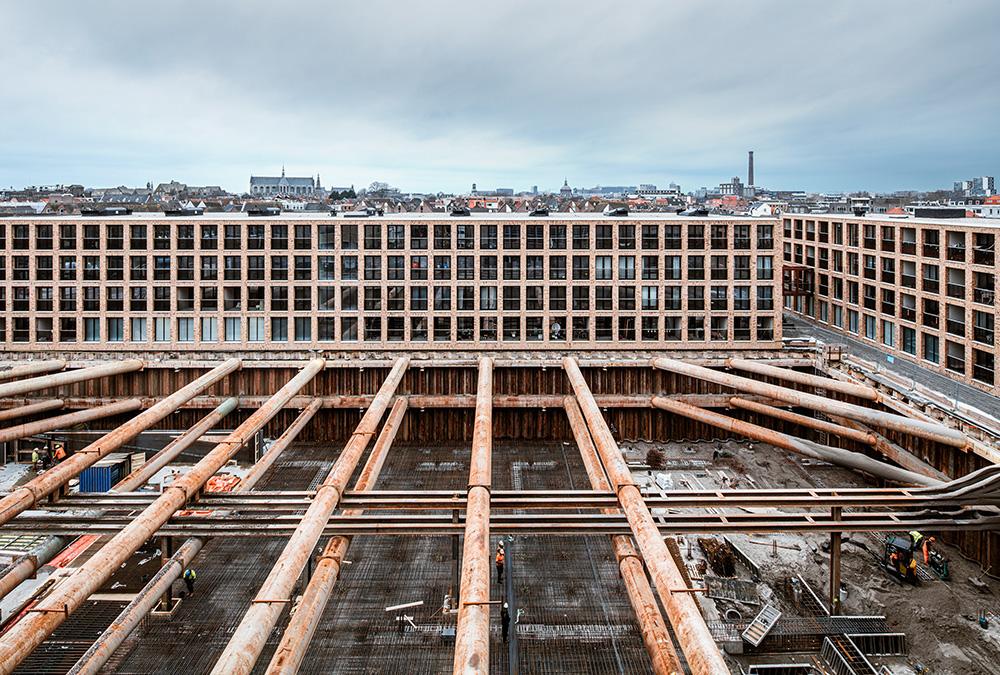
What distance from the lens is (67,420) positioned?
44.8 meters

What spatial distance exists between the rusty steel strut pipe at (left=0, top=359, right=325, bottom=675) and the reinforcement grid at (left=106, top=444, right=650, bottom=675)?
416 centimetres

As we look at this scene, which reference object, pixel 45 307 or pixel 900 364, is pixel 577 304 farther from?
pixel 45 307

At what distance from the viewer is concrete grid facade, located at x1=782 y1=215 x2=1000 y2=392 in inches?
1813

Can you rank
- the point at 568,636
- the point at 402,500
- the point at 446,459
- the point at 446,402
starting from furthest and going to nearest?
the point at 446,402
the point at 446,459
the point at 402,500
the point at 568,636

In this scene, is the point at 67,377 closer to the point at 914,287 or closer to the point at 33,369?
the point at 33,369

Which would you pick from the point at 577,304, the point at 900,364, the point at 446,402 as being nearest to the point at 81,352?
the point at 446,402

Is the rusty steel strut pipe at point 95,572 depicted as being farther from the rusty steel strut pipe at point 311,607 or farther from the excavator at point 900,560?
the excavator at point 900,560

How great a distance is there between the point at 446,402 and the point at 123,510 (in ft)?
80.8

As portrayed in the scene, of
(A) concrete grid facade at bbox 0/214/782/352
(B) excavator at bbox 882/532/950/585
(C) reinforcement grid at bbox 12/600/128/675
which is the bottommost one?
(C) reinforcement grid at bbox 12/600/128/675

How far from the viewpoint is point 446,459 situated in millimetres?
45250

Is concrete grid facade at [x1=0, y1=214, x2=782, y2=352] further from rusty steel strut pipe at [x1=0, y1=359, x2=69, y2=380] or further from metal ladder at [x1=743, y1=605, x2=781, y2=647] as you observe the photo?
metal ladder at [x1=743, y1=605, x2=781, y2=647]

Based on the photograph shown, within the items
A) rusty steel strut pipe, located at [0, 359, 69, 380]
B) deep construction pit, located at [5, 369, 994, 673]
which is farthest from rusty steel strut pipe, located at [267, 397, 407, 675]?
rusty steel strut pipe, located at [0, 359, 69, 380]

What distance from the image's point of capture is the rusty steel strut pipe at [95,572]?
60.8 feet

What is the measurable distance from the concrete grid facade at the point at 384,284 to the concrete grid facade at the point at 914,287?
10614 mm
